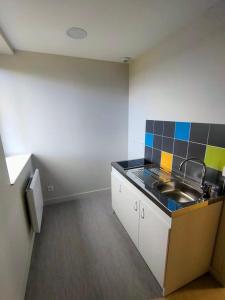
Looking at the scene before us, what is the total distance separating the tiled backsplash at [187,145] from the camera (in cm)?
133

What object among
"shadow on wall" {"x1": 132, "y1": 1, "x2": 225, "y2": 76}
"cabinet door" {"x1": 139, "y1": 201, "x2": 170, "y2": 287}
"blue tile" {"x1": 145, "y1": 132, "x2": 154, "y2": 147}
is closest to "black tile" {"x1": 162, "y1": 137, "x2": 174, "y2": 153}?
"blue tile" {"x1": 145, "y1": 132, "x2": 154, "y2": 147}

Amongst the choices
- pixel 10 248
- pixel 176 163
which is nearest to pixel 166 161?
pixel 176 163

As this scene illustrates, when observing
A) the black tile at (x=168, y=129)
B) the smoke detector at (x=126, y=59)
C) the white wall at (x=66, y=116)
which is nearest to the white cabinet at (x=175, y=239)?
the black tile at (x=168, y=129)

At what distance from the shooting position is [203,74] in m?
1.38

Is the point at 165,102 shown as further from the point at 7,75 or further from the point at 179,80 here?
the point at 7,75

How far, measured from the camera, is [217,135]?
1313 mm

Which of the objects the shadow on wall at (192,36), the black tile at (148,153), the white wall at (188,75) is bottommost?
the black tile at (148,153)

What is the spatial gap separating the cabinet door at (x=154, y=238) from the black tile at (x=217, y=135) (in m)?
0.78

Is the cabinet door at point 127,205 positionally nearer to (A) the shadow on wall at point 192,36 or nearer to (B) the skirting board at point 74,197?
(B) the skirting board at point 74,197

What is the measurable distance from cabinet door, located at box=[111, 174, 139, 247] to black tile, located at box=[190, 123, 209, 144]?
2.69 ft

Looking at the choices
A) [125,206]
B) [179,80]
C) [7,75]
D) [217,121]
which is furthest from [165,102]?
[7,75]

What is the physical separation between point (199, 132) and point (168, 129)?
0.42 meters

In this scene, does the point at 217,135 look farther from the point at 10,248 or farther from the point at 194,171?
the point at 10,248

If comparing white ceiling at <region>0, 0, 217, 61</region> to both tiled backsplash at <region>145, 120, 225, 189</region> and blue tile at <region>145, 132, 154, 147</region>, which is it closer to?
tiled backsplash at <region>145, 120, 225, 189</region>
